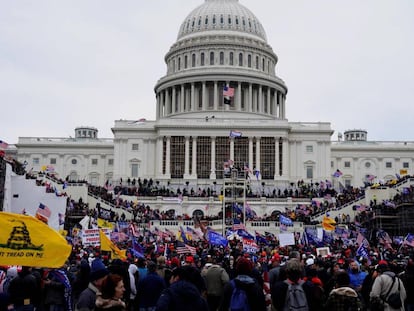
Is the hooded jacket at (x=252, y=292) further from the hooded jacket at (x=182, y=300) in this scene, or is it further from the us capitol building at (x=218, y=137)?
the us capitol building at (x=218, y=137)

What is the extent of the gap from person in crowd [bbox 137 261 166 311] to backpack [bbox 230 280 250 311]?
103 inches

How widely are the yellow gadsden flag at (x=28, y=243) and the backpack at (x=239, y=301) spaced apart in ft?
10.3

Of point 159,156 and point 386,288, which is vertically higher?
point 159,156

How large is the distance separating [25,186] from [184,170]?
37.6 m

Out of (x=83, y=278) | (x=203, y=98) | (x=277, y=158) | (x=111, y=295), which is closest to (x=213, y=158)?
(x=277, y=158)

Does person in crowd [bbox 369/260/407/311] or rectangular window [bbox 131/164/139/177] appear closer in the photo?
person in crowd [bbox 369/260/407/311]

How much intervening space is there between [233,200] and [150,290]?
54.9 meters

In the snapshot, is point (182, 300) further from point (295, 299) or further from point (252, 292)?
point (295, 299)

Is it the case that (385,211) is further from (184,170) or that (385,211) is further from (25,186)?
(184,170)

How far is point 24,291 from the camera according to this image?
12.8 metres

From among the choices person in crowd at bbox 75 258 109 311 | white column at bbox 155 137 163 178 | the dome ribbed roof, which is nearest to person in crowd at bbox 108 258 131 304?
person in crowd at bbox 75 258 109 311

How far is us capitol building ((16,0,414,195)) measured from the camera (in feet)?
311

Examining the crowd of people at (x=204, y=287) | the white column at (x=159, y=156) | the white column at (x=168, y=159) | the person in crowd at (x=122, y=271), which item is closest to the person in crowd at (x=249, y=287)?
the crowd of people at (x=204, y=287)

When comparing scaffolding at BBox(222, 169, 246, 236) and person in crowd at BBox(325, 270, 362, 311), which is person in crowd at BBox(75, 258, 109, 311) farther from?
scaffolding at BBox(222, 169, 246, 236)
